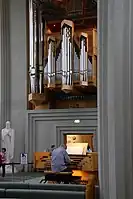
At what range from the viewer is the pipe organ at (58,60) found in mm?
9180

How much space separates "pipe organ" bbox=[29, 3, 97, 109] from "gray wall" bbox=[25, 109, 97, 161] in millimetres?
436

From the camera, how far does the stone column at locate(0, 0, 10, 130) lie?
994 centimetres

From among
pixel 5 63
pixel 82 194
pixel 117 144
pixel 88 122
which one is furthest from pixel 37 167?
pixel 117 144

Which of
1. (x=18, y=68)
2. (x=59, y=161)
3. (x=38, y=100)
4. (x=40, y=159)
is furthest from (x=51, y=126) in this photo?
(x=59, y=161)

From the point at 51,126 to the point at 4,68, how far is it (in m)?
1.92

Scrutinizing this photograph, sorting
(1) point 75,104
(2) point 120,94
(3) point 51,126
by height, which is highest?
(2) point 120,94

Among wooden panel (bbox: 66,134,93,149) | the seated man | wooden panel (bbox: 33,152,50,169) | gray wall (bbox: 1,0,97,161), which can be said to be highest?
gray wall (bbox: 1,0,97,161)

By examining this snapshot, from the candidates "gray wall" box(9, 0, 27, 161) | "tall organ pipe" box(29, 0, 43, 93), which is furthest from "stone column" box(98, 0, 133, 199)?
"gray wall" box(9, 0, 27, 161)

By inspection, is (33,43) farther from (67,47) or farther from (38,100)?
(38,100)

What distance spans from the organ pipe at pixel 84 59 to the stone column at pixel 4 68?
203 cm

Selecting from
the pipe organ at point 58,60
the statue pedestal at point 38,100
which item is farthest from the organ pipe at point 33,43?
the statue pedestal at point 38,100

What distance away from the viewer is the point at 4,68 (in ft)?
32.9

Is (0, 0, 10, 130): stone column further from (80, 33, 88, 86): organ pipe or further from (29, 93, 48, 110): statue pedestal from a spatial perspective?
(80, 33, 88, 86): organ pipe

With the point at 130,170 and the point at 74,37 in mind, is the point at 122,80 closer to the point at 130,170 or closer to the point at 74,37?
the point at 130,170
